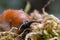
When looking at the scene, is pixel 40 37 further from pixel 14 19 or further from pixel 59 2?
pixel 59 2

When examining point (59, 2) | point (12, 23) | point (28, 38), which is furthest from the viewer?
point (59, 2)

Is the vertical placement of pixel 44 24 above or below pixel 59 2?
below

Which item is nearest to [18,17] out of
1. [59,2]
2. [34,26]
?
[34,26]

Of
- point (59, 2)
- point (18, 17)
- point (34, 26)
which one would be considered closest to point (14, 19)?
point (18, 17)

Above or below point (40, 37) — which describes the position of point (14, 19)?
above

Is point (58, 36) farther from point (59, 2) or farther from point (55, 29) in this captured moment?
point (59, 2)

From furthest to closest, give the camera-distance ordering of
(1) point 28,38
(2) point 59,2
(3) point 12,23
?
1. (2) point 59,2
2. (3) point 12,23
3. (1) point 28,38

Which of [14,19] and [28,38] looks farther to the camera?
[14,19]

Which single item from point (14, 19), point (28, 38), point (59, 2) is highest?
point (59, 2)

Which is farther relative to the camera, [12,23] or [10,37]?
[12,23]
